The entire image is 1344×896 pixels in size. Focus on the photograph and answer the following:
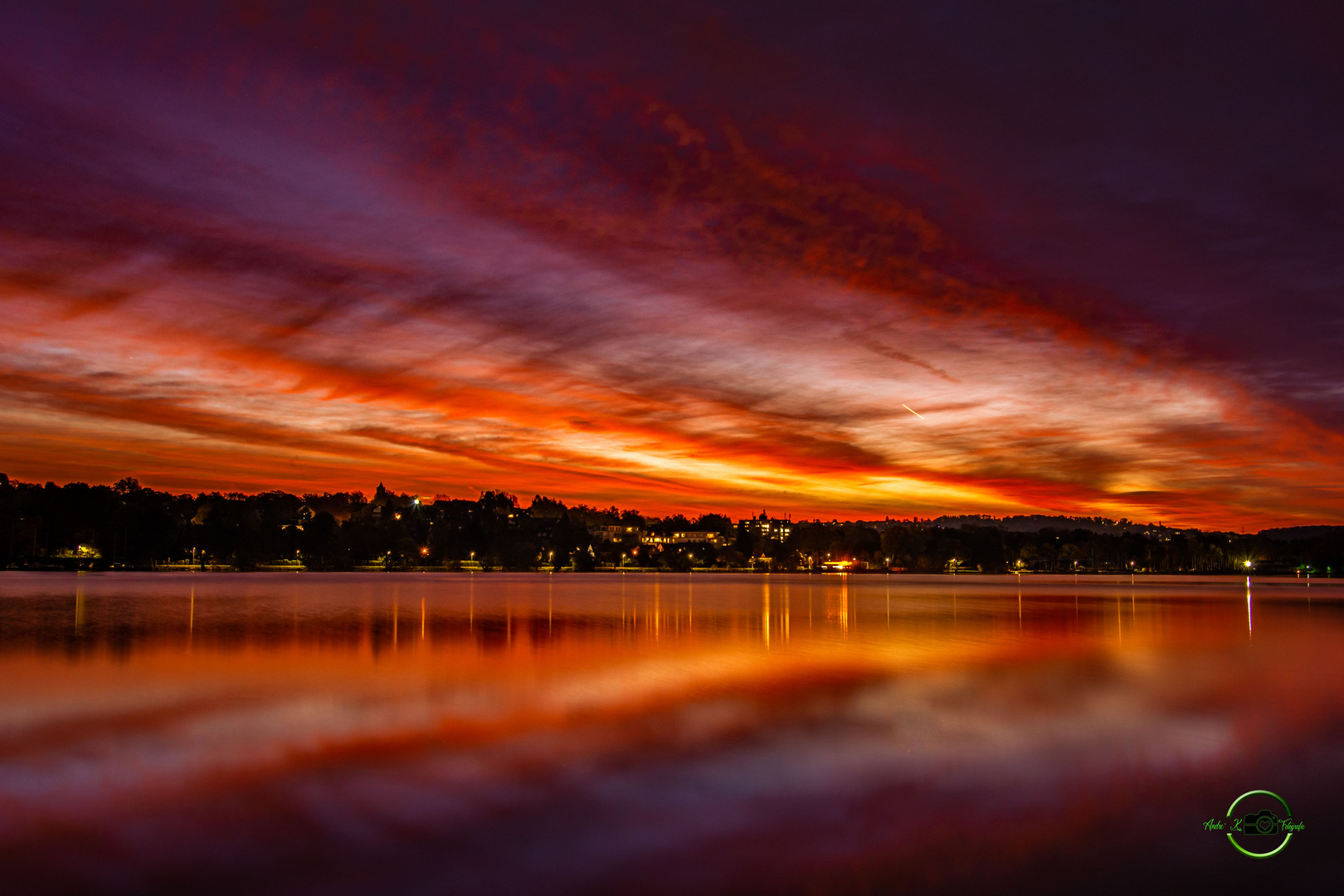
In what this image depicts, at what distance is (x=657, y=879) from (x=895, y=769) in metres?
5.17

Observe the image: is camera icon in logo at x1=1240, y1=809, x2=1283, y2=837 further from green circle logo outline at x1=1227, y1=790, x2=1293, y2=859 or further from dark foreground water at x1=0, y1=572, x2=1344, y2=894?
dark foreground water at x1=0, y1=572, x2=1344, y2=894

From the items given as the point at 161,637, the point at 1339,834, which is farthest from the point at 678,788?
the point at 161,637

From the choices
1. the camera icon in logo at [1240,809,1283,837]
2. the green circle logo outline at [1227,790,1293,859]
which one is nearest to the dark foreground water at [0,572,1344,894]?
the green circle logo outline at [1227,790,1293,859]

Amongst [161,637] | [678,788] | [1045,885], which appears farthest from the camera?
[161,637]

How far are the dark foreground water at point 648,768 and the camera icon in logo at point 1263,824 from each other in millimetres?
380

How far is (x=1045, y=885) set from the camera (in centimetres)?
817

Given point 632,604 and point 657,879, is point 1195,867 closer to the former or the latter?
point 657,879

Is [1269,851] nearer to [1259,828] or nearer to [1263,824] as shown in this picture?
[1259,828]

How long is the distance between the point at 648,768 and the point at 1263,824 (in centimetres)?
706

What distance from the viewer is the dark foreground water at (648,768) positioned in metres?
8.55

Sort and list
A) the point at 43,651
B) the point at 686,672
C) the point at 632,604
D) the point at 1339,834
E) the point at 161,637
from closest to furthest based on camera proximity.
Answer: the point at 1339,834 → the point at 686,672 → the point at 43,651 → the point at 161,637 → the point at 632,604

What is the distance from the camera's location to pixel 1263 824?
1019 centimetres

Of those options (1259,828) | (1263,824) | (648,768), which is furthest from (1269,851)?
(648,768)

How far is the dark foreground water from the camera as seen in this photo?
336 inches
